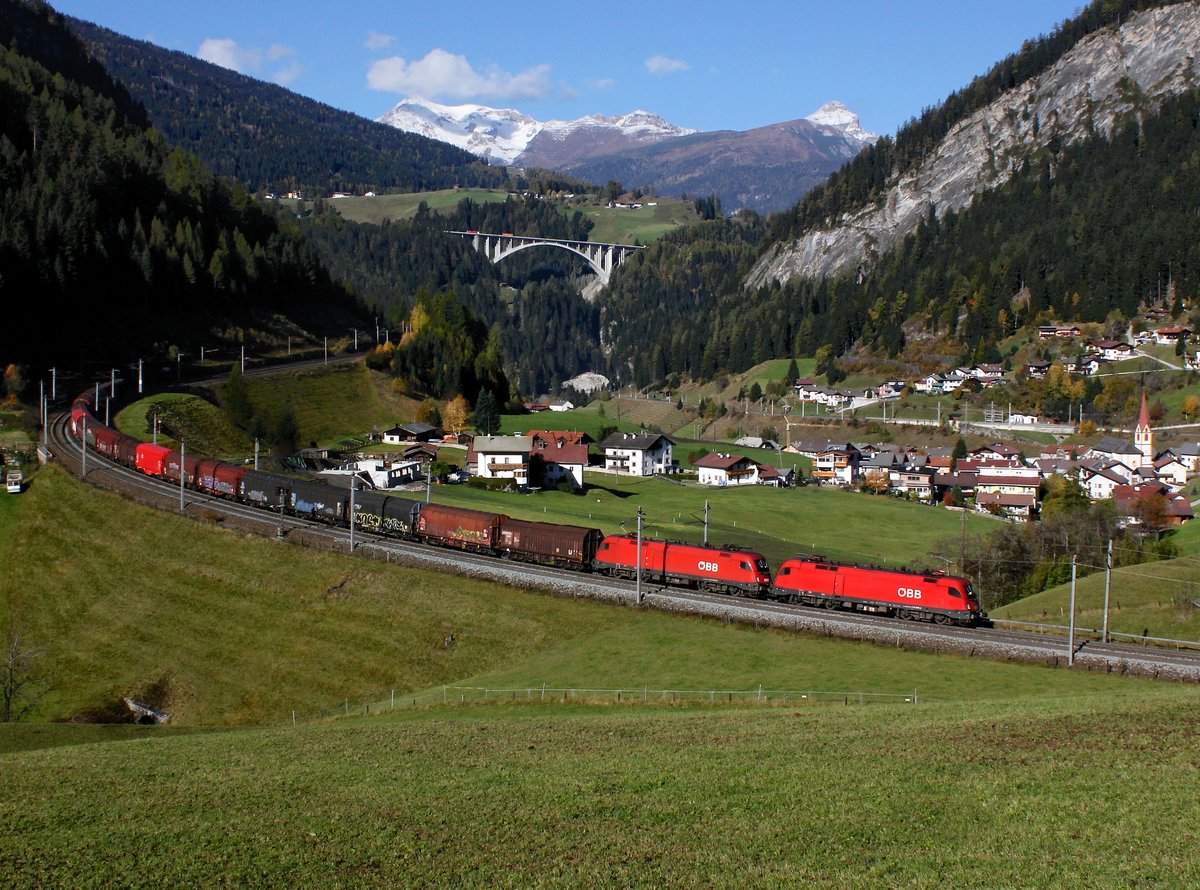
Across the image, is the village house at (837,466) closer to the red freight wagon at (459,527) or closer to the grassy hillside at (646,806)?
the red freight wagon at (459,527)

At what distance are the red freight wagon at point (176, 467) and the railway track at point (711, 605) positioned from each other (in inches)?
71.7

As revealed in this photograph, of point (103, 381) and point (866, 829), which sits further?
point (103, 381)

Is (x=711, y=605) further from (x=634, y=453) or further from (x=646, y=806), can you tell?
(x=634, y=453)

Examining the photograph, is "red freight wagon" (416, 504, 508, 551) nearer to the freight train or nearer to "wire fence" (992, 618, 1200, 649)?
the freight train

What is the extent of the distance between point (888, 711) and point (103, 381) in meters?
103

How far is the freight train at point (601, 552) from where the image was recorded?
52.9 meters

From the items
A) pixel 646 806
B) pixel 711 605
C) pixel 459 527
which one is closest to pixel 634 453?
pixel 459 527

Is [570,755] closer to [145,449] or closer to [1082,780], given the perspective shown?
[1082,780]

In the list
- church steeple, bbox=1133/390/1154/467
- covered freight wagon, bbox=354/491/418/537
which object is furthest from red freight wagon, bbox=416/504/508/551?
church steeple, bbox=1133/390/1154/467

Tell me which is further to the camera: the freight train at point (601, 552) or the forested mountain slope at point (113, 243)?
the forested mountain slope at point (113, 243)

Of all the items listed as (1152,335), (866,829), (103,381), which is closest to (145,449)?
(103,381)

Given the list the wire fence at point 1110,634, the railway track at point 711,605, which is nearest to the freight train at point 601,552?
the railway track at point 711,605

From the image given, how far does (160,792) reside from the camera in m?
23.7

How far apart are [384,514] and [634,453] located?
186ft
